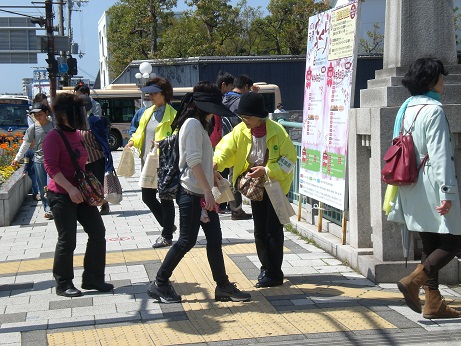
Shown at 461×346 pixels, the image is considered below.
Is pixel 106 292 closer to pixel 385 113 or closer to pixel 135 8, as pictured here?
pixel 385 113

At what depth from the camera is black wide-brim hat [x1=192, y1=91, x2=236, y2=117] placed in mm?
5695

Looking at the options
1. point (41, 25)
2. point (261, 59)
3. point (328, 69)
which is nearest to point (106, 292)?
point (328, 69)

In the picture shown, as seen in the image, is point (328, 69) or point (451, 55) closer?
point (451, 55)

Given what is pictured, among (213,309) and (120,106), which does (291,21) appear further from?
(213,309)

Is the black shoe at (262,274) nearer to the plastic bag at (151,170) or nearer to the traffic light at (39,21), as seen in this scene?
the plastic bag at (151,170)

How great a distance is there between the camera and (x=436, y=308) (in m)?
5.28

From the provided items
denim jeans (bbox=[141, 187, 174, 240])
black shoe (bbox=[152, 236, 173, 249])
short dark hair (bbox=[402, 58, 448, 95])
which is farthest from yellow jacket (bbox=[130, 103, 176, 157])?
short dark hair (bbox=[402, 58, 448, 95])

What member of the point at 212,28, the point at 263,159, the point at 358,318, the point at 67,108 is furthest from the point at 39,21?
the point at 358,318

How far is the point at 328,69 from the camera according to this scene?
747 centimetres

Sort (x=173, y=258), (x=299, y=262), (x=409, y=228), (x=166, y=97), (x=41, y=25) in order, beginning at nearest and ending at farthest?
(x=409, y=228)
(x=173, y=258)
(x=299, y=262)
(x=166, y=97)
(x=41, y=25)

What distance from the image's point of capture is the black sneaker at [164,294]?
5871mm

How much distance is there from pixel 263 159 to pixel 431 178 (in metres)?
1.64

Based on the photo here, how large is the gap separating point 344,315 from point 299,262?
1840mm

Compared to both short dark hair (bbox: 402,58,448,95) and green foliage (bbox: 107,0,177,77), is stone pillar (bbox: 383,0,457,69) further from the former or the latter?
green foliage (bbox: 107,0,177,77)
